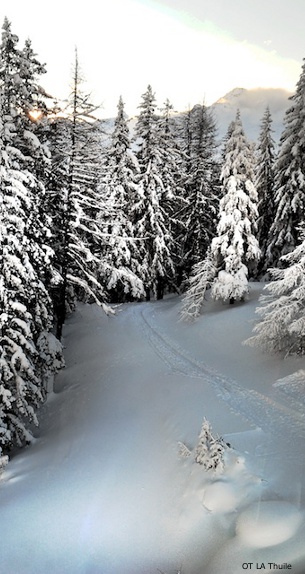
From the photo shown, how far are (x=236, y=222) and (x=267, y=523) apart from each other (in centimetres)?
1993

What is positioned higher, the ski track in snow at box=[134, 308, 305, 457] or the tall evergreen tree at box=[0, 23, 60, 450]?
the tall evergreen tree at box=[0, 23, 60, 450]

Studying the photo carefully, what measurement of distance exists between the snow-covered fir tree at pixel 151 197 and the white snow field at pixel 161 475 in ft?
44.3

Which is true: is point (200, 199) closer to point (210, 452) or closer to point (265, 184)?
point (265, 184)

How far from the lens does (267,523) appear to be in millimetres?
7535

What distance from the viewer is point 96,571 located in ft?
26.9

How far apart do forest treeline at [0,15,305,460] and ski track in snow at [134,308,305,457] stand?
257 centimetres

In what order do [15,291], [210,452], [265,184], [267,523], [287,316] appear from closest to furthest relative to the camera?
1. [267,523]
2. [210,452]
3. [15,291]
4. [287,316]
5. [265,184]

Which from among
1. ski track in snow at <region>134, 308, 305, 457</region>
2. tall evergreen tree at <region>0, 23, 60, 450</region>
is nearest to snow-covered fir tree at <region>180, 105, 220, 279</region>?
ski track in snow at <region>134, 308, 305, 457</region>

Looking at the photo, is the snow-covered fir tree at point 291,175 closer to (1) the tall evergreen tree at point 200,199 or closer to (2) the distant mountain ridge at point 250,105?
(1) the tall evergreen tree at point 200,199

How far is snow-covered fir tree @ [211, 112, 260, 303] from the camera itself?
25.0m

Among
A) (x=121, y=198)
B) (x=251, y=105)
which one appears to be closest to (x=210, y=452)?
(x=121, y=198)

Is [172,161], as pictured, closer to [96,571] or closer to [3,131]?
[3,131]

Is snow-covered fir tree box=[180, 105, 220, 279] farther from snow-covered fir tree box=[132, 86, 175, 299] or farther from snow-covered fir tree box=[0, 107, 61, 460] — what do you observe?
snow-covered fir tree box=[0, 107, 61, 460]

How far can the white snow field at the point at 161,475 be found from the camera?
7.84m
